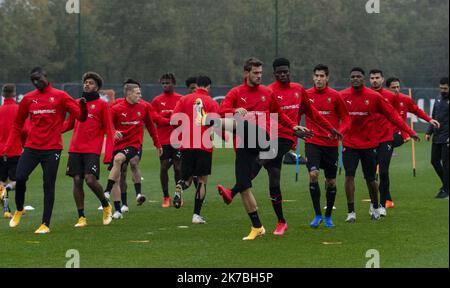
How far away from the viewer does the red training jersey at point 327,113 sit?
1540cm

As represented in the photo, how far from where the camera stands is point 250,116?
1370 centimetres

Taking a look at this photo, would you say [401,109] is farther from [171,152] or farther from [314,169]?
[171,152]

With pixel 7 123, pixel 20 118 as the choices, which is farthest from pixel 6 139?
pixel 20 118

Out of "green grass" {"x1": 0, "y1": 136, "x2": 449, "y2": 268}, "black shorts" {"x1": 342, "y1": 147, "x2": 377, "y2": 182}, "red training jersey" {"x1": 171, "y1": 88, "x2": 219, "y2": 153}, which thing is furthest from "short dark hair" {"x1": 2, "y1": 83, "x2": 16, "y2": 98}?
"black shorts" {"x1": 342, "y1": 147, "x2": 377, "y2": 182}

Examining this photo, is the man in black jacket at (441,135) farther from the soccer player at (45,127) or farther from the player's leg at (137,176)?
the soccer player at (45,127)

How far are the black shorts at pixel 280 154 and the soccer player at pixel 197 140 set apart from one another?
204 cm

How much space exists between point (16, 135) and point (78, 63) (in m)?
27.9

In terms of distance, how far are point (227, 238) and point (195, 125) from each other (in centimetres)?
304

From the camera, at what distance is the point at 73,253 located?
40.6 ft

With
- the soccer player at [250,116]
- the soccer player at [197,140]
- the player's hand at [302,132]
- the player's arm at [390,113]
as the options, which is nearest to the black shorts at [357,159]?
the player's arm at [390,113]

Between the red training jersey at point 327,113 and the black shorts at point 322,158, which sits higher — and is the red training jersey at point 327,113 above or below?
above

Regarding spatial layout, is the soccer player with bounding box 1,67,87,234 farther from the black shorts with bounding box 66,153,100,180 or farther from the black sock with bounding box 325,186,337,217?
the black sock with bounding box 325,186,337,217

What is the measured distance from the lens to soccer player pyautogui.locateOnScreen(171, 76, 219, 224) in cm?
1636
